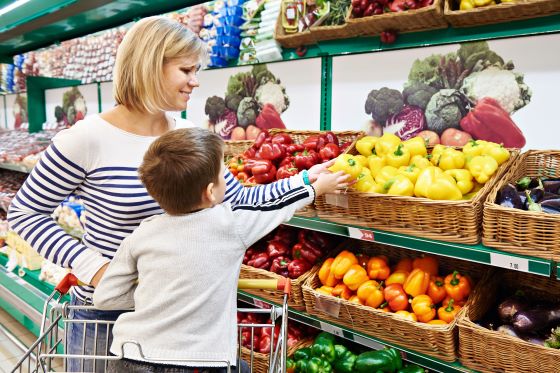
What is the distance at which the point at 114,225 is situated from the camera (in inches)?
64.3

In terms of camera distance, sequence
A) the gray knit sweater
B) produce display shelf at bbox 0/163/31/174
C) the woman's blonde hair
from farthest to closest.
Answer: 1. produce display shelf at bbox 0/163/31/174
2. the woman's blonde hair
3. the gray knit sweater

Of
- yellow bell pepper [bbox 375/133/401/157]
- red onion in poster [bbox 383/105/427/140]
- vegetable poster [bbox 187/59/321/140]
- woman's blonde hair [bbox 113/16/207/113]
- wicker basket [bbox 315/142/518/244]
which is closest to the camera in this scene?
woman's blonde hair [bbox 113/16/207/113]

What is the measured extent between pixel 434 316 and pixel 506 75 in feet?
3.89

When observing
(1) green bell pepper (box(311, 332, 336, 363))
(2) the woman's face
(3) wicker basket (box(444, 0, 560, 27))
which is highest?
(3) wicker basket (box(444, 0, 560, 27))

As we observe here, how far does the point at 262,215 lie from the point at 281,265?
1197 mm

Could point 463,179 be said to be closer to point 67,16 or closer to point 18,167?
point 18,167

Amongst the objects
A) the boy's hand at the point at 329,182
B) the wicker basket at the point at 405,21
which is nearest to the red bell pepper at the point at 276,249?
the boy's hand at the point at 329,182

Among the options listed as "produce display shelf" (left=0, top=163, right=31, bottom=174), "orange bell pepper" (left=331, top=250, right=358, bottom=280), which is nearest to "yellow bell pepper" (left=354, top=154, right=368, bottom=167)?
"orange bell pepper" (left=331, top=250, right=358, bottom=280)

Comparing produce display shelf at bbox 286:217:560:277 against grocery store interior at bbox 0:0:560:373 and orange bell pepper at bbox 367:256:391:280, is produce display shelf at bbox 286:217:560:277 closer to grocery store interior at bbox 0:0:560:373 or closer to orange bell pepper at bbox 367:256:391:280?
grocery store interior at bbox 0:0:560:373

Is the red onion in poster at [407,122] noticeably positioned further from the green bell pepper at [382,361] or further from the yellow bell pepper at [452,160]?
the green bell pepper at [382,361]

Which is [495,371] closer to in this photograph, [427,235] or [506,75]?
[427,235]

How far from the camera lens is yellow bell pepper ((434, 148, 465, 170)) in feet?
7.04

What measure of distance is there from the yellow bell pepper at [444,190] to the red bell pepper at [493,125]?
2.10 ft

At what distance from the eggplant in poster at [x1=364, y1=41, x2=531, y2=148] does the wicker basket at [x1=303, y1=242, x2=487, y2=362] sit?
68 cm
